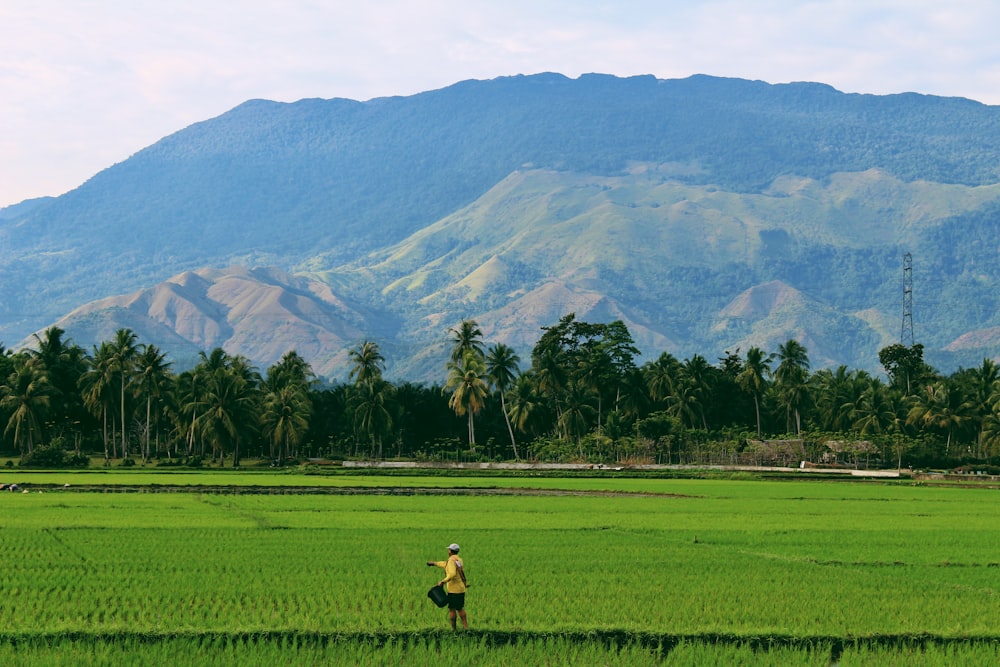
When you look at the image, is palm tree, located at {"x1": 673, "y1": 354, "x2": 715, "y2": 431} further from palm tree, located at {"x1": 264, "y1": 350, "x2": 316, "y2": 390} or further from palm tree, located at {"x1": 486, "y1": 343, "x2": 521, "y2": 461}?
palm tree, located at {"x1": 264, "y1": 350, "x2": 316, "y2": 390}

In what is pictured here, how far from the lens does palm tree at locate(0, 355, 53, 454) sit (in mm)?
89375

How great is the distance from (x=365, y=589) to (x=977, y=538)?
20.8 metres

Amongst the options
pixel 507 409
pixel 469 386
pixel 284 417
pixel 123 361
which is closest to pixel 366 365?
pixel 469 386

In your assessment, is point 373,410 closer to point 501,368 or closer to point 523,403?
point 501,368

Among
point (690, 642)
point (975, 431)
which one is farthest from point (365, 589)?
point (975, 431)

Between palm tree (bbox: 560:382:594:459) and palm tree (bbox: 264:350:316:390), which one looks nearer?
palm tree (bbox: 560:382:594:459)

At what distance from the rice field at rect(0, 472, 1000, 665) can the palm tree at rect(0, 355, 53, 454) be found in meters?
49.3

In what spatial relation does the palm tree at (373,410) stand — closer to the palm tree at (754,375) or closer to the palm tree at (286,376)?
the palm tree at (286,376)

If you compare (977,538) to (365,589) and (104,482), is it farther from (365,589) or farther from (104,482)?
(104,482)

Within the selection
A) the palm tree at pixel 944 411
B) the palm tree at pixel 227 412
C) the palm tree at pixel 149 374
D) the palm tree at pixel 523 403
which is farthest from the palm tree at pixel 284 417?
the palm tree at pixel 944 411

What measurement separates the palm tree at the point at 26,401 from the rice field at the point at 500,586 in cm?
4929

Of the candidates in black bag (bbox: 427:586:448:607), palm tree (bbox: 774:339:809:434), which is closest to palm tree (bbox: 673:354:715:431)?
palm tree (bbox: 774:339:809:434)

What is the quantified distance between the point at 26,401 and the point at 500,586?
76488 millimetres

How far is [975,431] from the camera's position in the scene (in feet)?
358
